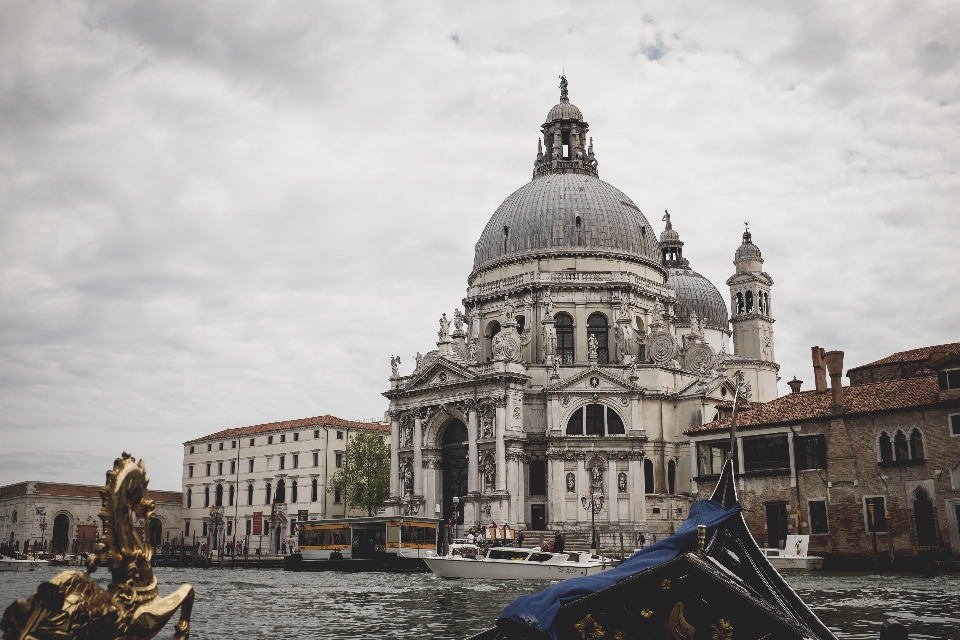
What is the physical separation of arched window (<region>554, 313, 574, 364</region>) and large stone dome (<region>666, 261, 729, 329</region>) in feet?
50.1

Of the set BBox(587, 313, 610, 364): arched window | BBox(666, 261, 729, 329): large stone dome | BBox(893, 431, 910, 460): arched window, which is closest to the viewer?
BBox(893, 431, 910, 460): arched window

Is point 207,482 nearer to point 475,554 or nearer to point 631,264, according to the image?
point 631,264

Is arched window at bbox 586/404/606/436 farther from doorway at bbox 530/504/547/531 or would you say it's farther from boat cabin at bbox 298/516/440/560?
boat cabin at bbox 298/516/440/560

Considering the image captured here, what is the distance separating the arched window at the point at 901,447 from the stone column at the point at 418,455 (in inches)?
1035

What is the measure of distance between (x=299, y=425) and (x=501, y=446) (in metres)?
23.4

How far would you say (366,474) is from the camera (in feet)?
203

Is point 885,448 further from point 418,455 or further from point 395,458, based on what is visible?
point 395,458

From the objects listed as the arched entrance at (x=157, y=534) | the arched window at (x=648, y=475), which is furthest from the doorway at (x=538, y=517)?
the arched entrance at (x=157, y=534)

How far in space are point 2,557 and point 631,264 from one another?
39.4 meters

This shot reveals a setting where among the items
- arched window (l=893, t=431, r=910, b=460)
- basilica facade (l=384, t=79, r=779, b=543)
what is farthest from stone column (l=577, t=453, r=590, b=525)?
arched window (l=893, t=431, r=910, b=460)

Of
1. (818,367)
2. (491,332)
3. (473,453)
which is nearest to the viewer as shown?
(818,367)

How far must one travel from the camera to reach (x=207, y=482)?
75.8 meters

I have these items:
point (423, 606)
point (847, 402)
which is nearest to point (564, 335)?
point (847, 402)

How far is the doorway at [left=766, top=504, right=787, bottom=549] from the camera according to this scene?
38.0m
